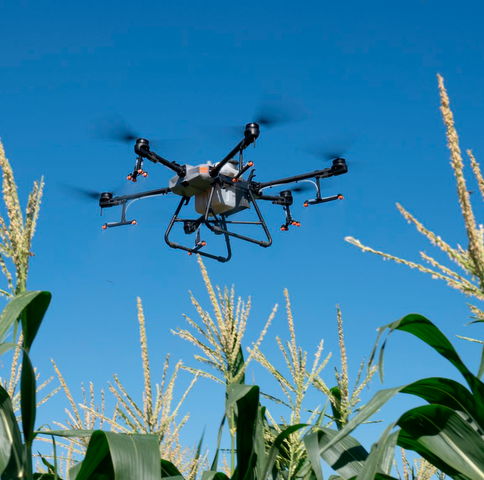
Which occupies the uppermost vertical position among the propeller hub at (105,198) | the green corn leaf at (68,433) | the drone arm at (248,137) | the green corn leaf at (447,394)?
the drone arm at (248,137)

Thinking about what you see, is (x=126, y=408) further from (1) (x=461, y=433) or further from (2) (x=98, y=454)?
(1) (x=461, y=433)

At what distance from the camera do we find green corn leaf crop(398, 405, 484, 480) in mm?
2217

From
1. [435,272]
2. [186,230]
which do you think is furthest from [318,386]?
[186,230]

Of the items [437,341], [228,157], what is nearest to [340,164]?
[228,157]

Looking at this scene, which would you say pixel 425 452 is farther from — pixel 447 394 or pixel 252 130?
pixel 252 130

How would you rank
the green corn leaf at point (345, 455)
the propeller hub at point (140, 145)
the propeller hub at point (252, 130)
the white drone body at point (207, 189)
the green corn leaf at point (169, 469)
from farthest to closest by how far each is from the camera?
the white drone body at point (207, 189) → the propeller hub at point (140, 145) → the propeller hub at point (252, 130) → the green corn leaf at point (169, 469) → the green corn leaf at point (345, 455)

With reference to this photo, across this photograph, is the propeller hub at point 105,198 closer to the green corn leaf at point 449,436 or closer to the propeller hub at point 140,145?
the propeller hub at point 140,145

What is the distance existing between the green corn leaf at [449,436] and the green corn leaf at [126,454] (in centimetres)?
86

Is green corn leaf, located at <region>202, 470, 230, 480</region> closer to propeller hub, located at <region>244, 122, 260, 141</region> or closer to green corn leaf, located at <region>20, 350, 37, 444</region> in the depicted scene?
green corn leaf, located at <region>20, 350, 37, 444</region>

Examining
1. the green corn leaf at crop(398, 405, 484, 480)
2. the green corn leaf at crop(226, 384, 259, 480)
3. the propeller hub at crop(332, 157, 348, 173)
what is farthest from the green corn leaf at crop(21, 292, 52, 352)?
the propeller hub at crop(332, 157, 348, 173)

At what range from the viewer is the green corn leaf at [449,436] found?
2.22 metres

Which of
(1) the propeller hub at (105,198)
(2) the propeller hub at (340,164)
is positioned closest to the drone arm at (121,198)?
(1) the propeller hub at (105,198)

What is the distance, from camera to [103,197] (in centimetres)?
1013

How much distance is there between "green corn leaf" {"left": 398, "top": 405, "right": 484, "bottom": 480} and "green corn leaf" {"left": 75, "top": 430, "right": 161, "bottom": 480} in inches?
34.0
